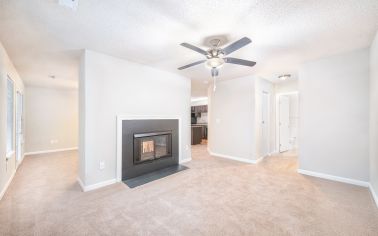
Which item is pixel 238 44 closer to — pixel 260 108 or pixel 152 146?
pixel 152 146

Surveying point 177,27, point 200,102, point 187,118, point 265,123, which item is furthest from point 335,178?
point 200,102

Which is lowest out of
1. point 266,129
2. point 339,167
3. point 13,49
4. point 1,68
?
point 339,167

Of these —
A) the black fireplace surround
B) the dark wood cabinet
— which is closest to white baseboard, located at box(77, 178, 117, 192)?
the black fireplace surround

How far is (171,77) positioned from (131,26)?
2.10m

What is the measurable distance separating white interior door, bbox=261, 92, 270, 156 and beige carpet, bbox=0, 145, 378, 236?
61.6 inches

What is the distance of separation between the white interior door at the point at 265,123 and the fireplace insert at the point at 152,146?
277 cm

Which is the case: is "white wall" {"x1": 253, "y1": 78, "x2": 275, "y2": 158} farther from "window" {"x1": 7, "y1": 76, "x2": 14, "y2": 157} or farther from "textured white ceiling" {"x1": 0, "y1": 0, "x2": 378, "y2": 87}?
"window" {"x1": 7, "y1": 76, "x2": 14, "y2": 157}

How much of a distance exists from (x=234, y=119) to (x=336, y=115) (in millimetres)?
2221

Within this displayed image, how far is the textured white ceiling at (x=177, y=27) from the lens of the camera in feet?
5.60

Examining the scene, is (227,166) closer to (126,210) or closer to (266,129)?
(266,129)

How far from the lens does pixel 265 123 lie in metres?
5.03

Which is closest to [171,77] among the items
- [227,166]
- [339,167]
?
[227,166]

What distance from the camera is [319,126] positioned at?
10.9ft

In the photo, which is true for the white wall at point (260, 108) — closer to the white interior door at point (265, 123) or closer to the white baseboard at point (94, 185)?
the white interior door at point (265, 123)
